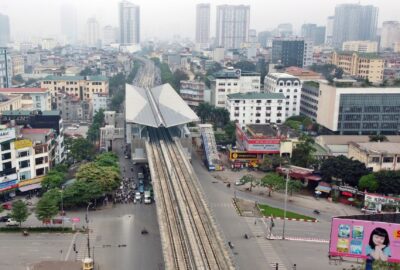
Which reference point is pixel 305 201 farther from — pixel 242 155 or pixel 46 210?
pixel 46 210

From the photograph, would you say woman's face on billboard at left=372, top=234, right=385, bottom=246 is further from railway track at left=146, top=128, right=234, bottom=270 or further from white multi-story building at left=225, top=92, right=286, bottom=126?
white multi-story building at left=225, top=92, right=286, bottom=126

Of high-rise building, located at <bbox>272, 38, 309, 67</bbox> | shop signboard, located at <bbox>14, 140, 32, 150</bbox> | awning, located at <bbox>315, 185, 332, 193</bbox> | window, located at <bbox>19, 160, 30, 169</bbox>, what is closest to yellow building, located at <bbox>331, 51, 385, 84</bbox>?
high-rise building, located at <bbox>272, 38, 309, 67</bbox>

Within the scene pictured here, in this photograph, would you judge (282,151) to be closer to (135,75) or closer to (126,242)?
(126,242)

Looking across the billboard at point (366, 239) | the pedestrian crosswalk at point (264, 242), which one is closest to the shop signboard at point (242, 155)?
the pedestrian crosswalk at point (264, 242)

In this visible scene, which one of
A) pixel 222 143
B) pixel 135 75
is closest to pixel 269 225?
pixel 222 143

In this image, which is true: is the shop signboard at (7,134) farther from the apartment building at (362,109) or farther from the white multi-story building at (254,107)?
the apartment building at (362,109)

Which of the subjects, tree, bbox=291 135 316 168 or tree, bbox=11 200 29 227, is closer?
tree, bbox=11 200 29 227

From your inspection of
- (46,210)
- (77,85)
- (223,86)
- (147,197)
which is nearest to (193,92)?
(223,86)
